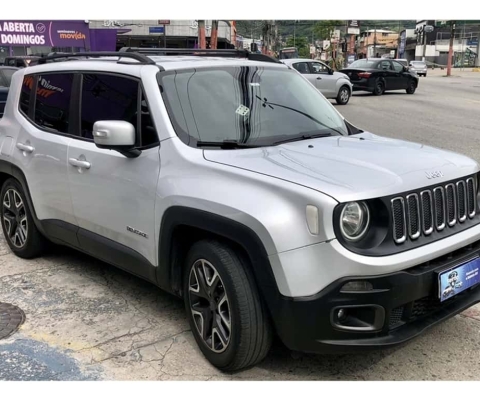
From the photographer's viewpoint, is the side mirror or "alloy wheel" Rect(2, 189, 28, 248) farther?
"alloy wheel" Rect(2, 189, 28, 248)

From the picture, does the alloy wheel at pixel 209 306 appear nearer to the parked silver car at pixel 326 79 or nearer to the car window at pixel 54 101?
the car window at pixel 54 101

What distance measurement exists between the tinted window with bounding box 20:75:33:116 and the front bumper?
334cm

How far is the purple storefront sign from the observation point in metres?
24.9

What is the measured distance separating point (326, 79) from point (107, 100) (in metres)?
16.3

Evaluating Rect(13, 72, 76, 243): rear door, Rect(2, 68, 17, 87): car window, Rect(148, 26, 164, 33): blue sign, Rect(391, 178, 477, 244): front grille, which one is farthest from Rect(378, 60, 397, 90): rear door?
Rect(148, 26, 164, 33): blue sign

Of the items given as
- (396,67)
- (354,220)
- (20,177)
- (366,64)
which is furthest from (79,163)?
(396,67)

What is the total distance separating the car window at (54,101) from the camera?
14.8 feet

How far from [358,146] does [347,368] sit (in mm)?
1408

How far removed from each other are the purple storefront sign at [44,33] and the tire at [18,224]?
20.5 m

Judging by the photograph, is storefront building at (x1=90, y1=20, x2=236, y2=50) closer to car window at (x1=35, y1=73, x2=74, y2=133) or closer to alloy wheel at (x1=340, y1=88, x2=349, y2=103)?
alloy wheel at (x1=340, y1=88, x2=349, y2=103)

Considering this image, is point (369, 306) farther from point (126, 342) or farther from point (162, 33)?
point (162, 33)

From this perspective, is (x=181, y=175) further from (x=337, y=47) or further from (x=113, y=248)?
(x=337, y=47)

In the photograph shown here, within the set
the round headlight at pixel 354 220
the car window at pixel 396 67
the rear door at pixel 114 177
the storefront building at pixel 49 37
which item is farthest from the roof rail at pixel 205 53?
the storefront building at pixel 49 37
